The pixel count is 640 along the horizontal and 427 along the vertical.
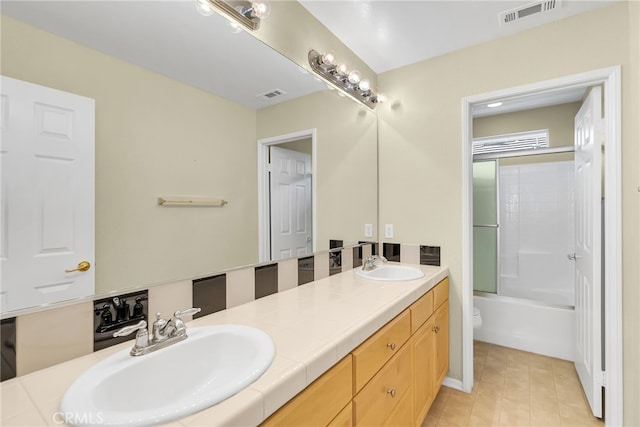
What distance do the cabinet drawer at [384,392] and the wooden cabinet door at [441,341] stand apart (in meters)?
0.52

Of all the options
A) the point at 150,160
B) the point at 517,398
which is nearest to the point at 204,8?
the point at 150,160

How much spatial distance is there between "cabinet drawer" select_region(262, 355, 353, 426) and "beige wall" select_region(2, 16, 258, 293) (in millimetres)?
619

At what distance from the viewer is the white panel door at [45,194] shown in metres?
0.71

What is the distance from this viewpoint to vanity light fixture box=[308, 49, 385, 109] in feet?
6.02

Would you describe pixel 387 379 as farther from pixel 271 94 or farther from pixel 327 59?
pixel 327 59

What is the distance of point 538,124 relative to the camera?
3273 mm

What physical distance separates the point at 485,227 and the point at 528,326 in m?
1.19

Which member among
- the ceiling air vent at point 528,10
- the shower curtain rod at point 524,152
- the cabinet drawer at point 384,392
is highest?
the ceiling air vent at point 528,10

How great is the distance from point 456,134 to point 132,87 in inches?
76.8

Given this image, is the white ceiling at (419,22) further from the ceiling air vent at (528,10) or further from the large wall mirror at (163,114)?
the large wall mirror at (163,114)

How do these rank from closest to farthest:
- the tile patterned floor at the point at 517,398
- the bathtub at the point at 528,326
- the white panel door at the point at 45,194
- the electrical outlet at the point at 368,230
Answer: the white panel door at the point at 45,194 < the tile patterned floor at the point at 517,398 < the electrical outlet at the point at 368,230 < the bathtub at the point at 528,326

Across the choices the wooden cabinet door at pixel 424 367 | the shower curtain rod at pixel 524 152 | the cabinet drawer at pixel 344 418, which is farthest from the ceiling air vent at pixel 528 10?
the cabinet drawer at pixel 344 418

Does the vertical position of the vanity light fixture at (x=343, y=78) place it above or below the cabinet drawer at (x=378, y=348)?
above

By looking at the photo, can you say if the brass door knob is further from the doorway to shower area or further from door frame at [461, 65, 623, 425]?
the doorway to shower area
